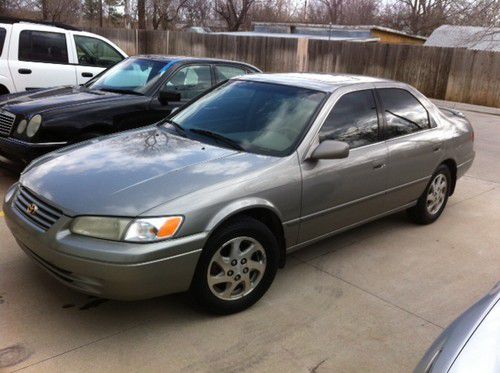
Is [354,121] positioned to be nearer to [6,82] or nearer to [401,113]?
[401,113]

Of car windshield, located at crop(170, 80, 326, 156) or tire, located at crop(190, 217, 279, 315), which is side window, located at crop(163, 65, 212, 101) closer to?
car windshield, located at crop(170, 80, 326, 156)

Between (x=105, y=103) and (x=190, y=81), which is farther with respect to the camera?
(x=190, y=81)

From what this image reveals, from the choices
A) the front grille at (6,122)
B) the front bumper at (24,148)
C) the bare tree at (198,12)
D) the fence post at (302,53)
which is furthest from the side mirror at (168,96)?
the bare tree at (198,12)

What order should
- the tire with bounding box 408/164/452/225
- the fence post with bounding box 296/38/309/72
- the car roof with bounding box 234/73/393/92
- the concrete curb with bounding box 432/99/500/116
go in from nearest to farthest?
the car roof with bounding box 234/73/393/92
the tire with bounding box 408/164/452/225
the concrete curb with bounding box 432/99/500/116
the fence post with bounding box 296/38/309/72

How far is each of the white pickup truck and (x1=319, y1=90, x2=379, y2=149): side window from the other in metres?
5.80

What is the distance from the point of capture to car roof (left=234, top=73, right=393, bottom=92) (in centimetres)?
421

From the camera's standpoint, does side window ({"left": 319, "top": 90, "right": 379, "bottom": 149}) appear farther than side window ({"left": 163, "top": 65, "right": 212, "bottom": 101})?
No

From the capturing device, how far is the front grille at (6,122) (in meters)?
5.51

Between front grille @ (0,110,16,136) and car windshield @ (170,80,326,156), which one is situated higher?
car windshield @ (170,80,326,156)

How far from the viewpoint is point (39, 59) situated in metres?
8.27

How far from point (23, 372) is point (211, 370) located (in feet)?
3.37

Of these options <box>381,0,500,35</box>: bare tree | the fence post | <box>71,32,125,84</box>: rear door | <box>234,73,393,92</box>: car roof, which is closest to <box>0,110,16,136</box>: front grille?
<box>234,73,393,92</box>: car roof

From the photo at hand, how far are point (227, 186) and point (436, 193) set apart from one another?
3.01 meters

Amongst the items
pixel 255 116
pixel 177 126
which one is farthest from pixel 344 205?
pixel 177 126
